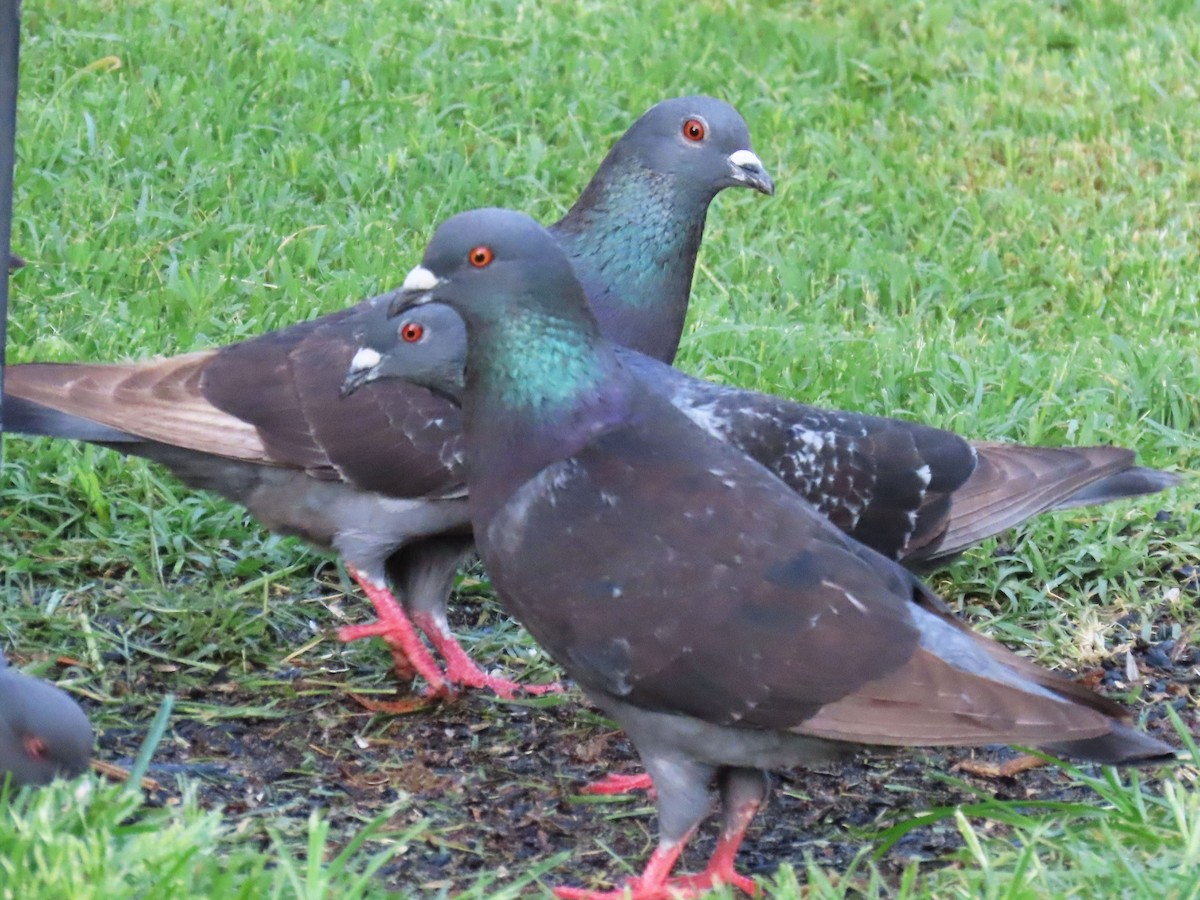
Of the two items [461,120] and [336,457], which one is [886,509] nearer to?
[336,457]

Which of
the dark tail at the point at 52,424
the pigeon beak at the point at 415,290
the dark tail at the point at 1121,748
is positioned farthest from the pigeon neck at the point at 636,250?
the dark tail at the point at 1121,748

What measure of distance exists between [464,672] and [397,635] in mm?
226

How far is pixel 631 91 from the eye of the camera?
7480 millimetres

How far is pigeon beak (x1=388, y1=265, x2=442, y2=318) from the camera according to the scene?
11.9 ft

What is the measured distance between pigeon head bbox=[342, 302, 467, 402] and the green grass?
921 millimetres

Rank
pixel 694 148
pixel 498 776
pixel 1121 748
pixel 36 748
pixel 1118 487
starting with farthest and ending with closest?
pixel 694 148 < pixel 1118 487 < pixel 498 776 < pixel 1121 748 < pixel 36 748

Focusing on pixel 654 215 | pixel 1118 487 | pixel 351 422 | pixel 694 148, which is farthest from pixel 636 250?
pixel 1118 487

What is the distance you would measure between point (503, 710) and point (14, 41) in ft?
6.90

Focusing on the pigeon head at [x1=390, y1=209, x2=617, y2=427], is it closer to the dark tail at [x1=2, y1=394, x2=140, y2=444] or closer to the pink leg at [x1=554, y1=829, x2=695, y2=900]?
the pink leg at [x1=554, y1=829, x2=695, y2=900]

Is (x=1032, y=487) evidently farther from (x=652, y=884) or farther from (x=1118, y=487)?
(x=652, y=884)

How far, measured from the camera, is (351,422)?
4.41m

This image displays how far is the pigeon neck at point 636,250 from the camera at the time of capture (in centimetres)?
462

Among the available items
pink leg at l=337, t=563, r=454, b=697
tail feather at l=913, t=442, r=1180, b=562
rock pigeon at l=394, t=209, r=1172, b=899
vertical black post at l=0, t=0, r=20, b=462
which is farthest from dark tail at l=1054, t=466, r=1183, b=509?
vertical black post at l=0, t=0, r=20, b=462

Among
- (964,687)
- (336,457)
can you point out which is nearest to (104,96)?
(336,457)
